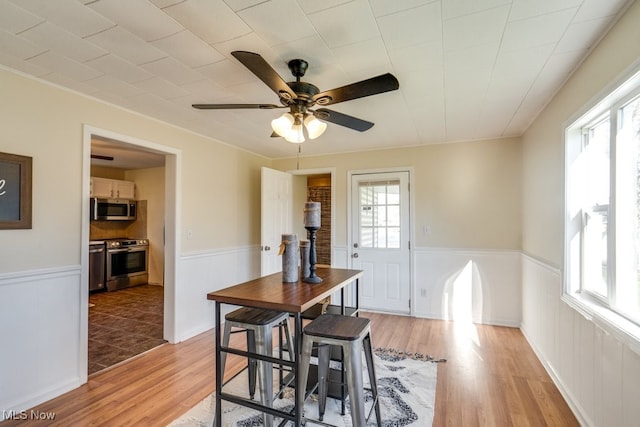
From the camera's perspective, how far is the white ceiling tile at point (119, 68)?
200cm

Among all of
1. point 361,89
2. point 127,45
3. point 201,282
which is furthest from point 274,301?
point 201,282

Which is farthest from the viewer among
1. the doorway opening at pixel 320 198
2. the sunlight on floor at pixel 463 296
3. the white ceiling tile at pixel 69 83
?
the doorway opening at pixel 320 198

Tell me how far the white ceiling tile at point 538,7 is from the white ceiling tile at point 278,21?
3.20ft

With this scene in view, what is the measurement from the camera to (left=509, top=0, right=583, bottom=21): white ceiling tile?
1460 mm

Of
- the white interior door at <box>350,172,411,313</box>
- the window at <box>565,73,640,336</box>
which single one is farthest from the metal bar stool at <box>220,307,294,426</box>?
the white interior door at <box>350,172,411,313</box>

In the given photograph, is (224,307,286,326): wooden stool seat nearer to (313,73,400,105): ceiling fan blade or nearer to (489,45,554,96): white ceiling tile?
(313,73,400,105): ceiling fan blade

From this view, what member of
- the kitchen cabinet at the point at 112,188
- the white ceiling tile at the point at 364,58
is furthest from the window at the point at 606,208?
the kitchen cabinet at the point at 112,188

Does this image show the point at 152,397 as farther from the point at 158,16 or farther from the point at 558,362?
the point at 558,362

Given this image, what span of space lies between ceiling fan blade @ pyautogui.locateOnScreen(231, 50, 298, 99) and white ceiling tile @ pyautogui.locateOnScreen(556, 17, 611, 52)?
4.99ft

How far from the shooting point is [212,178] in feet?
12.6

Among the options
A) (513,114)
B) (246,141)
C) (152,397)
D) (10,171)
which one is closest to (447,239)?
(513,114)

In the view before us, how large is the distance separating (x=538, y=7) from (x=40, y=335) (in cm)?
359

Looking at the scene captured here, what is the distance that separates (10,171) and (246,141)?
89.1 inches

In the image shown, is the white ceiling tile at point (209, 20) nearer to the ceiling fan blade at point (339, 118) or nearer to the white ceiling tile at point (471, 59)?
the ceiling fan blade at point (339, 118)
